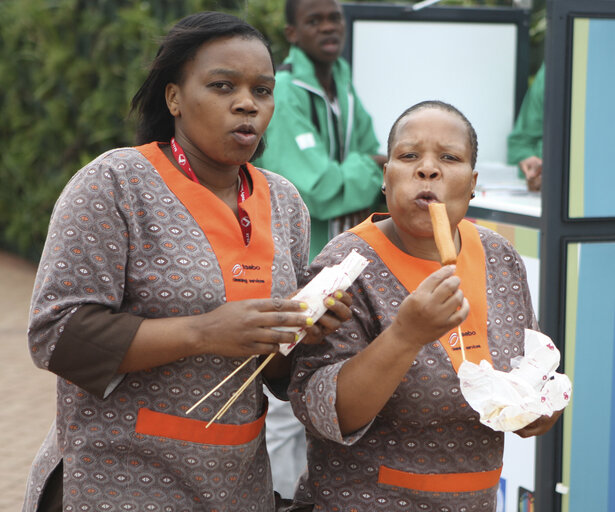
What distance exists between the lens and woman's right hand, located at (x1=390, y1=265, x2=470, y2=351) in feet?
6.05

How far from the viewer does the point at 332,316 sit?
79.8 inches

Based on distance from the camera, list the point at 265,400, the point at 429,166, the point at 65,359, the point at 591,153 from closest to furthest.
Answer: the point at 65,359 < the point at 429,166 < the point at 265,400 < the point at 591,153

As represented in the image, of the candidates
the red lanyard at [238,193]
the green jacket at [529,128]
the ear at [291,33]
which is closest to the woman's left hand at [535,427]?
the red lanyard at [238,193]

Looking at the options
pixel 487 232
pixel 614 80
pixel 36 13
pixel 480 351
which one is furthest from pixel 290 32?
pixel 36 13

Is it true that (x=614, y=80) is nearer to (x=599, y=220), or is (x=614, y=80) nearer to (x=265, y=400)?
(x=599, y=220)

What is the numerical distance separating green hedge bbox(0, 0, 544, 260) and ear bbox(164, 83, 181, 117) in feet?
17.6

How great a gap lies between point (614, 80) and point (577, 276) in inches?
28.3

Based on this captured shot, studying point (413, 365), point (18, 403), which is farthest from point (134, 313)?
point (18, 403)

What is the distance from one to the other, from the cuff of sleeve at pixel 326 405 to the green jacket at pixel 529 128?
372cm

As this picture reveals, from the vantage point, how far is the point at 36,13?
31.7ft

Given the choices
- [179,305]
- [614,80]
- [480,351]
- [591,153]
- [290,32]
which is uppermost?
[290,32]

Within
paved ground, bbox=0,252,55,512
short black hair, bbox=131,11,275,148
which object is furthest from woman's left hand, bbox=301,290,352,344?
paved ground, bbox=0,252,55,512

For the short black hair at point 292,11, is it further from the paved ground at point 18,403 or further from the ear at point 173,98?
the paved ground at point 18,403

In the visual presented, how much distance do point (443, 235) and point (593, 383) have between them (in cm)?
175
